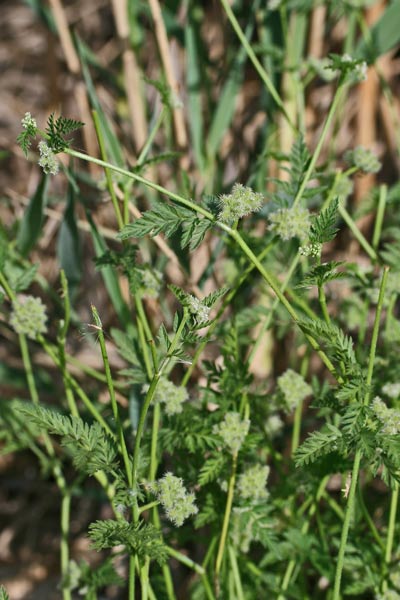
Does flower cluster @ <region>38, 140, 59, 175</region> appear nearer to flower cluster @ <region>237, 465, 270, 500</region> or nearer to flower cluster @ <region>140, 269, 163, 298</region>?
flower cluster @ <region>140, 269, 163, 298</region>

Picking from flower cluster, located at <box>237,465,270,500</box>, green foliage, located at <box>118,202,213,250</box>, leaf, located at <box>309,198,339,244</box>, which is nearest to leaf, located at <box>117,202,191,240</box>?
green foliage, located at <box>118,202,213,250</box>

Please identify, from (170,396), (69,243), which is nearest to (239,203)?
(170,396)

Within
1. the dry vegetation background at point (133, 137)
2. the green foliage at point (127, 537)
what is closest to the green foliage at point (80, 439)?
the green foliage at point (127, 537)

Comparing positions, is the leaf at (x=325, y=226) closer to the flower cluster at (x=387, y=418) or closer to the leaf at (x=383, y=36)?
the flower cluster at (x=387, y=418)

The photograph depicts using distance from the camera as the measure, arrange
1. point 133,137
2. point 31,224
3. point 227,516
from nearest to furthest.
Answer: point 227,516, point 31,224, point 133,137

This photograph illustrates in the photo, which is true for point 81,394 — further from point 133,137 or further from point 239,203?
point 133,137
